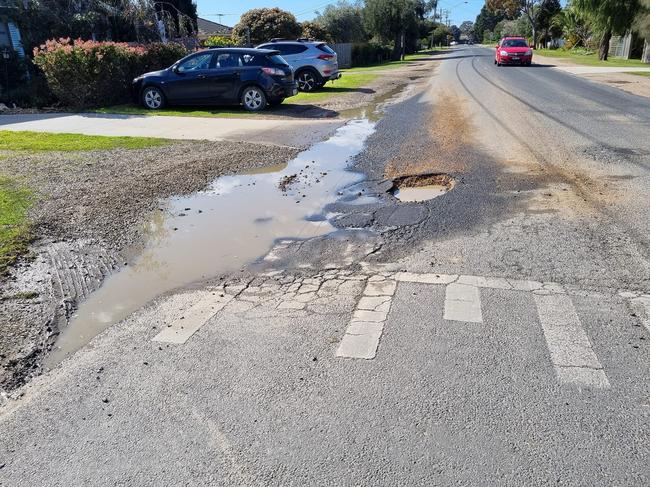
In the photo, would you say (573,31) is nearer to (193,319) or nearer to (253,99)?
(253,99)

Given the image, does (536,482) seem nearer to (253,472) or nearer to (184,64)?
(253,472)

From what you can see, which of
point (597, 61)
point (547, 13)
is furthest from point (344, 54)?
point (547, 13)

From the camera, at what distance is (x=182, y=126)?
13.4 meters

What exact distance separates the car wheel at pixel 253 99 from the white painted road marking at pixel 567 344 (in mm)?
12857

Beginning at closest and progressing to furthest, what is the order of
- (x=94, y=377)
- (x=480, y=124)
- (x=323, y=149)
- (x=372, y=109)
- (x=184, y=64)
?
(x=94, y=377)
(x=323, y=149)
(x=480, y=124)
(x=184, y=64)
(x=372, y=109)

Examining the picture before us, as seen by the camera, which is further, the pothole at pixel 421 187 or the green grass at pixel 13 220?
the pothole at pixel 421 187

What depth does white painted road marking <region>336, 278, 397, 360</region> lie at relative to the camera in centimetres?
362

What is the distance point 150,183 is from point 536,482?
6.96m

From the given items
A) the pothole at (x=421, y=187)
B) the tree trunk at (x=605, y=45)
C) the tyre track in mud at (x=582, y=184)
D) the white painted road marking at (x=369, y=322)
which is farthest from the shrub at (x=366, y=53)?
the white painted road marking at (x=369, y=322)

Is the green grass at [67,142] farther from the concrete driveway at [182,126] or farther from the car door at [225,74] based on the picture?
the car door at [225,74]

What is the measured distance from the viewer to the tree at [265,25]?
3478cm

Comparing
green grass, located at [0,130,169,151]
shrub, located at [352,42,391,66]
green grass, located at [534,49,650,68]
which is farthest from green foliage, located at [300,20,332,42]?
green grass, located at [0,130,169,151]

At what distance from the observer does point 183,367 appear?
3.50 meters

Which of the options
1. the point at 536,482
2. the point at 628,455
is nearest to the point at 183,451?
the point at 536,482
